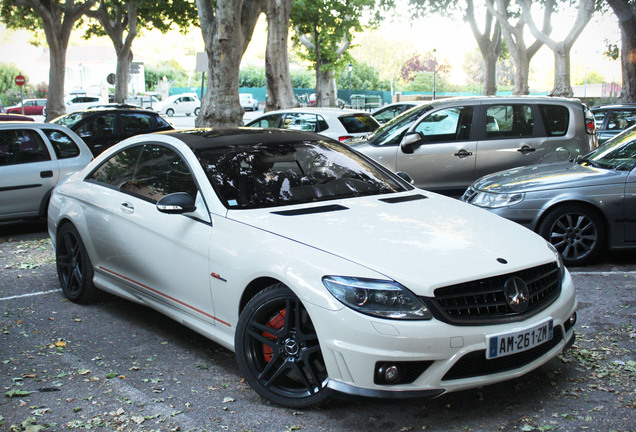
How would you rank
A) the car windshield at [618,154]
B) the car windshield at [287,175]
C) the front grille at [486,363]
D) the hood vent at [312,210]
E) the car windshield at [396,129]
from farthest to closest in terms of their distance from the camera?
the car windshield at [396,129] → the car windshield at [618,154] → the car windshield at [287,175] → the hood vent at [312,210] → the front grille at [486,363]

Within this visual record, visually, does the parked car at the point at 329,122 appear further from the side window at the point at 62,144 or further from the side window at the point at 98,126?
the side window at the point at 62,144

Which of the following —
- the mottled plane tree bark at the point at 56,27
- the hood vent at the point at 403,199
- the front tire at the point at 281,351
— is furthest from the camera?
the mottled plane tree bark at the point at 56,27

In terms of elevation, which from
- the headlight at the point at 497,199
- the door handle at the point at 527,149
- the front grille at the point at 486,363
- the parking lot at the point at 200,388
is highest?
the door handle at the point at 527,149

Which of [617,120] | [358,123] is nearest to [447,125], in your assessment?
[358,123]

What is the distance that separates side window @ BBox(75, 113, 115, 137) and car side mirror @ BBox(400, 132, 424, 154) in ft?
26.1

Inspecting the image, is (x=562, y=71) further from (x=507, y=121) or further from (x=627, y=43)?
(x=507, y=121)

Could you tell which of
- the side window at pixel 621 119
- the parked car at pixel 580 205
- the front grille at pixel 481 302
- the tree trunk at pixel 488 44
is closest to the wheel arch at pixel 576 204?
the parked car at pixel 580 205

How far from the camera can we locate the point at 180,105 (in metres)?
53.2

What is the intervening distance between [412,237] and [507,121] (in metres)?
6.99

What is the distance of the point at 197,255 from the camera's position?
4.57 meters

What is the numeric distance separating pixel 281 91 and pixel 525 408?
21505 millimetres

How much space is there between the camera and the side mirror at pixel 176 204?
4609 millimetres

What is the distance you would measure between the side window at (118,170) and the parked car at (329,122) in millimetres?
7478

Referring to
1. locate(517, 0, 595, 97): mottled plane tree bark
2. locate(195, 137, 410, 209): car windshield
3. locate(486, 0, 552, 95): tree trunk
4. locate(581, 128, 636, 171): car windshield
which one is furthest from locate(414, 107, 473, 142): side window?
locate(486, 0, 552, 95): tree trunk
